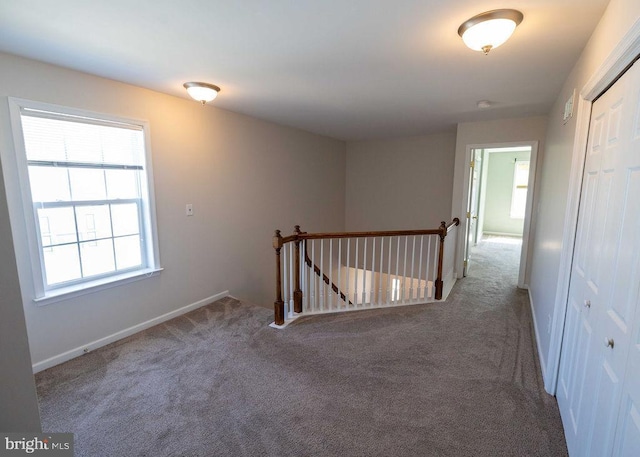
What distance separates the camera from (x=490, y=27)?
63.6 inches

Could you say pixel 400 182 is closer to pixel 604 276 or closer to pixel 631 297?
pixel 604 276

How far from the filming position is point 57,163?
243cm

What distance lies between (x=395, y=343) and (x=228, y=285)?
2223 millimetres

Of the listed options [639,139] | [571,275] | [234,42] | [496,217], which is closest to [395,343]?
[571,275]

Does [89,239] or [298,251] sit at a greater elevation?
[89,239]

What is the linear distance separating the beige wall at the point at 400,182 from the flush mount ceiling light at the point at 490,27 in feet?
12.3

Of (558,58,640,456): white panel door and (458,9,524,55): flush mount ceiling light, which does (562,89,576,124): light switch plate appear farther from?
(458,9,524,55): flush mount ceiling light

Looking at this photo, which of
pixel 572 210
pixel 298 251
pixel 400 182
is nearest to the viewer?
pixel 572 210

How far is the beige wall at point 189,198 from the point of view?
2381 millimetres

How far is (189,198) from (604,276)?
11.2 feet

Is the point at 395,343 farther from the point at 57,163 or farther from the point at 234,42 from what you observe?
the point at 57,163

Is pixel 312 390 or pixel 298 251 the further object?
pixel 298 251

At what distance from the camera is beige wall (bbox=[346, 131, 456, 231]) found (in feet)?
17.7

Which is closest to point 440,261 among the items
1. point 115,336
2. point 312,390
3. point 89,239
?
point 312,390
